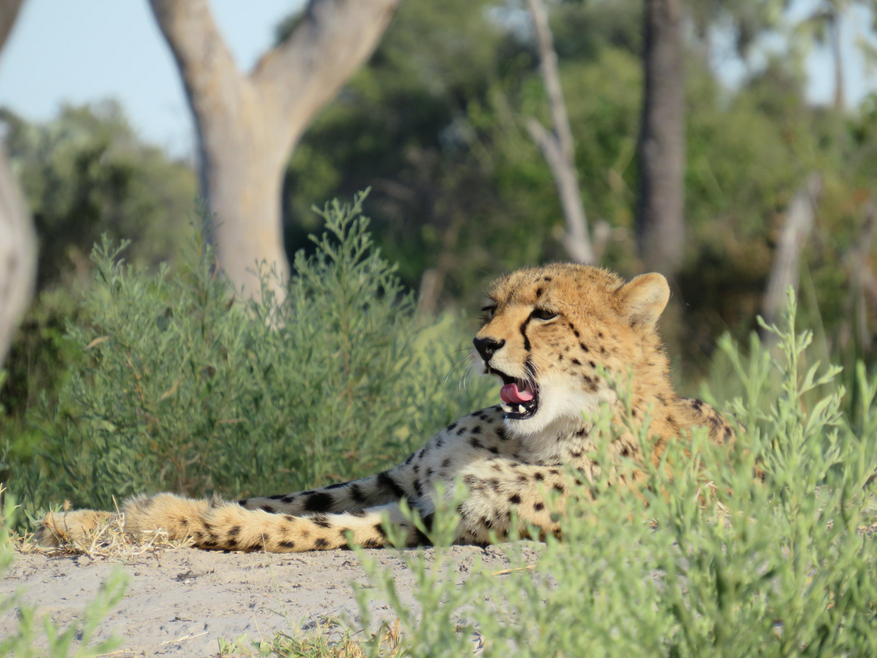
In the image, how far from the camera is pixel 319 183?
96.1 feet

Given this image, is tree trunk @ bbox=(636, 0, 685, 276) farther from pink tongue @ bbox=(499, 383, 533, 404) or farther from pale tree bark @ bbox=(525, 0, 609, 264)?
pink tongue @ bbox=(499, 383, 533, 404)

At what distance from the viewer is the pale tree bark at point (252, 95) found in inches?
316

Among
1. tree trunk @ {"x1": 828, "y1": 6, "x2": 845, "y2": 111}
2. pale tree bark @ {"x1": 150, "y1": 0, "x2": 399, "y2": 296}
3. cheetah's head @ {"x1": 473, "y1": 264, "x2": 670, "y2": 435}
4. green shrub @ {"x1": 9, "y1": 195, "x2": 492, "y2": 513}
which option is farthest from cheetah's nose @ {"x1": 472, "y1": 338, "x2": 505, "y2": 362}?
tree trunk @ {"x1": 828, "y1": 6, "x2": 845, "y2": 111}

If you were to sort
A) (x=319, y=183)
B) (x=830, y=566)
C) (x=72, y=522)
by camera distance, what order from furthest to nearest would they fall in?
(x=319, y=183), (x=72, y=522), (x=830, y=566)

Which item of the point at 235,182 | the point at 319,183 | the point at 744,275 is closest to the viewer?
the point at 235,182

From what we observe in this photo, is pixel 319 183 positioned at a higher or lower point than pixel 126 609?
higher

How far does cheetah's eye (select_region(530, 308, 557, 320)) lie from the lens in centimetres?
296

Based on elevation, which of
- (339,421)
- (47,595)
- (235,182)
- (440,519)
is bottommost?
(47,595)

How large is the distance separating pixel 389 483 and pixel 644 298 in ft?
3.58

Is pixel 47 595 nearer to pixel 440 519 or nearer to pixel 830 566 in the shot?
pixel 440 519

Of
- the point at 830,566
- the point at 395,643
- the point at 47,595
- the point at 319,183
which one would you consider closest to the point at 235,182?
the point at 47,595

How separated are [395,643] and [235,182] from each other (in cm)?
671

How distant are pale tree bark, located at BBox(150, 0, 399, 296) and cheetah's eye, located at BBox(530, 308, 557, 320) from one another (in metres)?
5.28

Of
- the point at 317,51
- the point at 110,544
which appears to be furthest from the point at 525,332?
the point at 317,51
